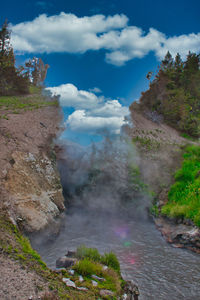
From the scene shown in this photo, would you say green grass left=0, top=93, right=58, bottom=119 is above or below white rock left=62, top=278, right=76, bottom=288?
above

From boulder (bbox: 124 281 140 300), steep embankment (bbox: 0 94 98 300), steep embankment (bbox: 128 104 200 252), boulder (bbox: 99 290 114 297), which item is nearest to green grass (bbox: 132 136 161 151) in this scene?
steep embankment (bbox: 128 104 200 252)

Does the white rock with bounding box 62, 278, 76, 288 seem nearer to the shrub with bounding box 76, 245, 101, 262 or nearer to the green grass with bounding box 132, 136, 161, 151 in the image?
the shrub with bounding box 76, 245, 101, 262

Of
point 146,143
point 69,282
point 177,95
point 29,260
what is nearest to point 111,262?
point 69,282

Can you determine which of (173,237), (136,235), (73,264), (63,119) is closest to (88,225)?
(136,235)

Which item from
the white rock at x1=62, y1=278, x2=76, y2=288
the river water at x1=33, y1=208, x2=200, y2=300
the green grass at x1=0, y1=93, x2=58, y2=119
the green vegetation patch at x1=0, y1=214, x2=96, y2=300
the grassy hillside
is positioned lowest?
the river water at x1=33, y1=208, x2=200, y2=300

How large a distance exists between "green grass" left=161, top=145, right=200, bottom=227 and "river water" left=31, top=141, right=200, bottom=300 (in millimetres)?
1503

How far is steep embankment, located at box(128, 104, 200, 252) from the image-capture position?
10.5 meters

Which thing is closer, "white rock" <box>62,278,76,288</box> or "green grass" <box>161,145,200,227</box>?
"white rock" <box>62,278,76,288</box>

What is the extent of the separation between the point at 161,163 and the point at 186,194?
463cm

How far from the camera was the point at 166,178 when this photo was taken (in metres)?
16.0

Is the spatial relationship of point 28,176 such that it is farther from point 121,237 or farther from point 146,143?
point 146,143

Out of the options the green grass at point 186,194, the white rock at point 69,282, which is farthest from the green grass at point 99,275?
the green grass at point 186,194

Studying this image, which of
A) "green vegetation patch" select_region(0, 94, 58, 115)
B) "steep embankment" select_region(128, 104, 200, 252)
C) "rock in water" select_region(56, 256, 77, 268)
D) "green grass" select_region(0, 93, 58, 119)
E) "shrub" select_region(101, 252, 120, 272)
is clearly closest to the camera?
"rock in water" select_region(56, 256, 77, 268)

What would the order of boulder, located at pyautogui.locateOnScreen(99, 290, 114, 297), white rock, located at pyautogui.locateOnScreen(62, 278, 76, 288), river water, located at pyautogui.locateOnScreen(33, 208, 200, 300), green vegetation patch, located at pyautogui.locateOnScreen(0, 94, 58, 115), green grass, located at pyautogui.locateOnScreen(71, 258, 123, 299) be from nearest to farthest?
1. boulder, located at pyautogui.locateOnScreen(99, 290, 114, 297)
2. white rock, located at pyautogui.locateOnScreen(62, 278, 76, 288)
3. green grass, located at pyautogui.locateOnScreen(71, 258, 123, 299)
4. river water, located at pyautogui.locateOnScreen(33, 208, 200, 300)
5. green vegetation patch, located at pyautogui.locateOnScreen(0, 94, 58, 115)
